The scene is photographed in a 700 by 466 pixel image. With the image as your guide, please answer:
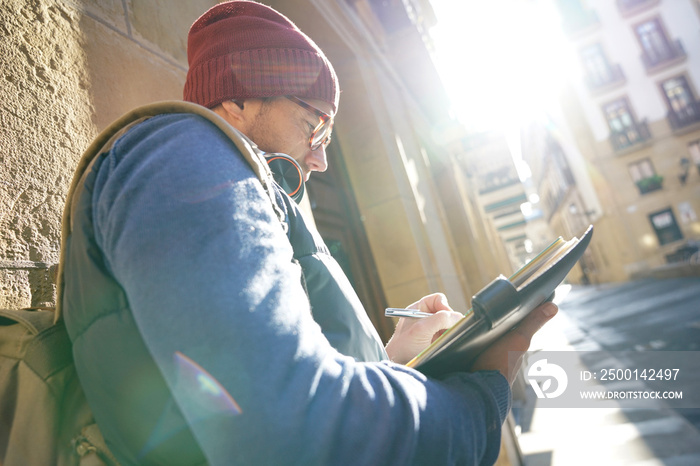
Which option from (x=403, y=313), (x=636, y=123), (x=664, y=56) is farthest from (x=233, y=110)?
(x=664, y=56)

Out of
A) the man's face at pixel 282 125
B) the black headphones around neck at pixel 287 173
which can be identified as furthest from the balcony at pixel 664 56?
the black headphones around neck at pixel 287 173

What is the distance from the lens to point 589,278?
28297mm

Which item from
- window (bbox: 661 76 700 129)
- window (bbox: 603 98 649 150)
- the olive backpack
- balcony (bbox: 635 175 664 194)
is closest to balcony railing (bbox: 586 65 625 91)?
window (bbox: 603 98 649 150)

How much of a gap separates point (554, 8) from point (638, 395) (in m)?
26.5

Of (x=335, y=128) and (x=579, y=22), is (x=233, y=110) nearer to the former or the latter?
(x=335, y=128)

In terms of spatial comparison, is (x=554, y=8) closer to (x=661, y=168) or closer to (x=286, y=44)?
(x=661, y=168)

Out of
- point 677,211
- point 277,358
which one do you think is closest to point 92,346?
point 277,358

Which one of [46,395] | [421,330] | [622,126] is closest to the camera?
[46,395]

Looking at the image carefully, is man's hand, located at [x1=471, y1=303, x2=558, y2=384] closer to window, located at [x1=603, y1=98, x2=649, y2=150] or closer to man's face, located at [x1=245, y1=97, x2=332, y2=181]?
man's face, located at [x1=245, y1=97, x2=332, y2=181]

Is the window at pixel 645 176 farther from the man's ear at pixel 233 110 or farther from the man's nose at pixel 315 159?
the man's ear at pixel 233 110

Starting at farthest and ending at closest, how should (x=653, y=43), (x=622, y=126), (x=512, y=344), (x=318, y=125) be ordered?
(x=622, y=126)
(x=653, y=43)
(x=318, y=125)
(x=512, y=344)

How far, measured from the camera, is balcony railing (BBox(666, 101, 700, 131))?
2083 cm

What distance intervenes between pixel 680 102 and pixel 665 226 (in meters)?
6.72

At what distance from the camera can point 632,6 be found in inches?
881
